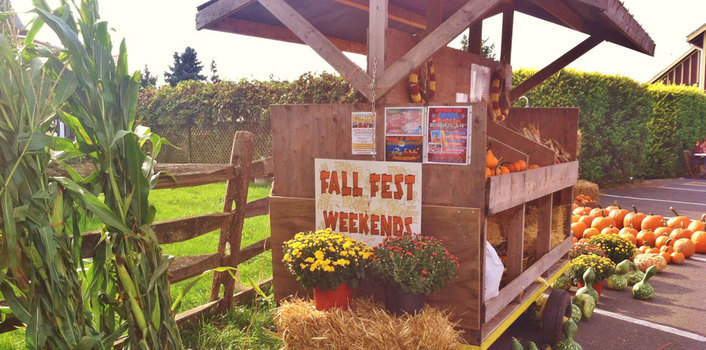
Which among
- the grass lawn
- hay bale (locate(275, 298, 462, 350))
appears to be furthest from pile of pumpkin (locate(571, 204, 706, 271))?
hay bale (locate(275, 298, 462, 350))

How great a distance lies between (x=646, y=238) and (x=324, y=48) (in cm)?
627

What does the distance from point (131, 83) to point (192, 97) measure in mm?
12331

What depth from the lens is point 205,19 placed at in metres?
4.08

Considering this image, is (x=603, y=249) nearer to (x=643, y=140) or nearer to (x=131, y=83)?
(x=131, y=83)

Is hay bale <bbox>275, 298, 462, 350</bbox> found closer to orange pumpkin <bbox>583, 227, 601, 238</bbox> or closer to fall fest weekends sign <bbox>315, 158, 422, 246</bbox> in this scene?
fall fest weekends sign <bbox>315, 158, 422, 246</bbox>

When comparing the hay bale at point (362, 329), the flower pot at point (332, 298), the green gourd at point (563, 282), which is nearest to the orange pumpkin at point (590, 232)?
the green gourd at point (563, 282)

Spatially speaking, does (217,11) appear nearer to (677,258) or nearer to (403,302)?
(403,302)

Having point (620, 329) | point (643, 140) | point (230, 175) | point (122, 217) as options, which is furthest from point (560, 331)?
point (643, 140)

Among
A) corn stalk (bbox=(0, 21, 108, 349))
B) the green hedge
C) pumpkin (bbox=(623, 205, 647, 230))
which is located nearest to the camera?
corn stalk (bbox=(0, 21, 108, 349))

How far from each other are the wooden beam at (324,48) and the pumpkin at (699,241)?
22.0ft

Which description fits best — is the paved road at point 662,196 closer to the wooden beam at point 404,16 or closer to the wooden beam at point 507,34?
the wooden beam at point 507,34

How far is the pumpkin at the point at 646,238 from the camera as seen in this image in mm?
7480

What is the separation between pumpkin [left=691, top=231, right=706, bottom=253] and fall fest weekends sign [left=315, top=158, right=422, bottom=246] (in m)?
6.48

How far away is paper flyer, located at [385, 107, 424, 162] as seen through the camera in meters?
3.05
